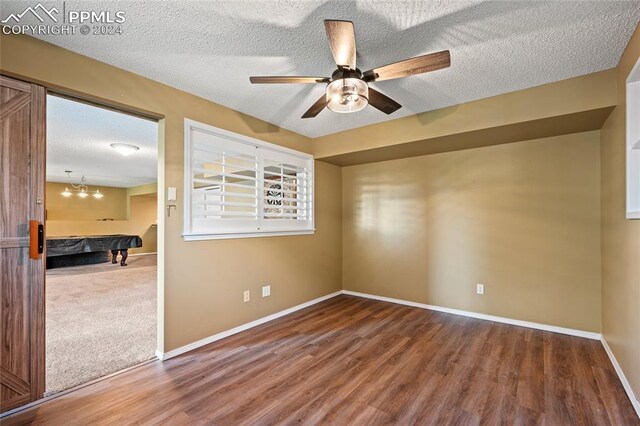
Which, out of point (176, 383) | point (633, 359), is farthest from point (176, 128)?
point (633, 359)

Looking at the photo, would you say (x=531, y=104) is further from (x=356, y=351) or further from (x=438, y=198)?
(x=356, y=351)

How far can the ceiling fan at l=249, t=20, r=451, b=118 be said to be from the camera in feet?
5.18

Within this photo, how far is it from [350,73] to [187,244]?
81.7 inches

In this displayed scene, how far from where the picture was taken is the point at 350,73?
→ 6.13ft

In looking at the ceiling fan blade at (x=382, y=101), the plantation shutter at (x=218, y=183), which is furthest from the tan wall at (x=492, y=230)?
the plantation shutter at (x=218, y=183)

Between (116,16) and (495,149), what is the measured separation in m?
3.80

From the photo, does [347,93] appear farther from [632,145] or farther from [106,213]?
[106,213]

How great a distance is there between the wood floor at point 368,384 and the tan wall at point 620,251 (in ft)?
0.90

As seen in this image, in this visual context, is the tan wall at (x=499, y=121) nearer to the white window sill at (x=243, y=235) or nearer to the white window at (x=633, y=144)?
the white window at (x=633, y=144)

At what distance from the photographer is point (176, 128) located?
8.74 feet

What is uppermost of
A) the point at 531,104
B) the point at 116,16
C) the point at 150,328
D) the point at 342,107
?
the point at 116,16

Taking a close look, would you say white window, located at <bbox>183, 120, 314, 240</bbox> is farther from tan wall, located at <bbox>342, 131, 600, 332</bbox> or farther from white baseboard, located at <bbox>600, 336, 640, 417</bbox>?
white baseboard, located at <bbox>600, 336, 640, 417</bbox>

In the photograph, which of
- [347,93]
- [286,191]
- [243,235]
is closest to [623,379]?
[347,93]

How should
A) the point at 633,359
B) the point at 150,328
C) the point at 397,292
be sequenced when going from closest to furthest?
the point at 633,359 → the point at 150,328 → the point at 397,292
